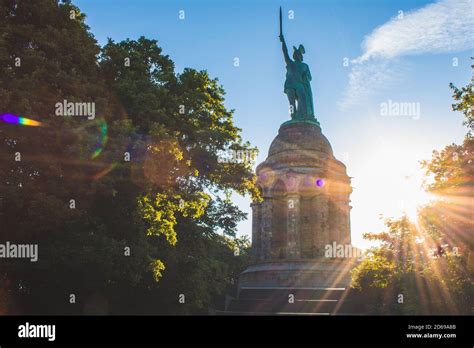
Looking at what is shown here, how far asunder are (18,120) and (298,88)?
983 inches

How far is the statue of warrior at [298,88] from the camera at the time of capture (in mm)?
35844

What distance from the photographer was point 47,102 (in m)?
14.9

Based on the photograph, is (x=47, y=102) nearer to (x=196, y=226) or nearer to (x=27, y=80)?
(x=27, y=80)

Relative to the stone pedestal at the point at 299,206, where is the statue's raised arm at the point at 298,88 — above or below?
above

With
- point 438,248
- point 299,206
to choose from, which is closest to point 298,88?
point 299,206

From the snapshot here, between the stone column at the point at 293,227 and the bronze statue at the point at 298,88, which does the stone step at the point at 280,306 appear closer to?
the stone column at the point at 293,227

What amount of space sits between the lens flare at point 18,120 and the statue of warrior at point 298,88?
24.3m

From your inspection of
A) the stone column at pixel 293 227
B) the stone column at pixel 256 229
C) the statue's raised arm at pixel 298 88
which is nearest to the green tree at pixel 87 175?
the stone column at pixel 293 227

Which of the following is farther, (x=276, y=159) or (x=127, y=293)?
(x=276, y=159)

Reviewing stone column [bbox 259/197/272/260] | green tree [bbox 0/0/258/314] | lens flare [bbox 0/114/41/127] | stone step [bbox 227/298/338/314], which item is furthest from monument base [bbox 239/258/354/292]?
lens flare [bbox 0/114/41/127]

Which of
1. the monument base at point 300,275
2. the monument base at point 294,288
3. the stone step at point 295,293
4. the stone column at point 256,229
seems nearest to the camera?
the monument base at point 294,288
